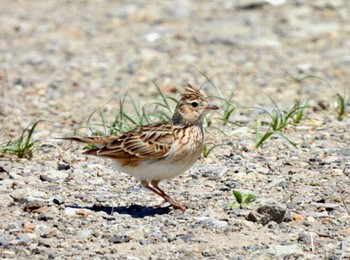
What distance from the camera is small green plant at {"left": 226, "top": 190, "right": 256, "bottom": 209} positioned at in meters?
7.61

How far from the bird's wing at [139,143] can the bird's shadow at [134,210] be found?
0.43 meters

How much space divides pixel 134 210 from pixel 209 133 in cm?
222

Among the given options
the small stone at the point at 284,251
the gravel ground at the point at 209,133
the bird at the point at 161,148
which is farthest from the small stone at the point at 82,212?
the small stone at the point at 284,251

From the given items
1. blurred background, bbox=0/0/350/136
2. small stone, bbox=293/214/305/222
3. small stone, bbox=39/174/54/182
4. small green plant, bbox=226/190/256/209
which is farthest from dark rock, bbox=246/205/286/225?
blurred background, bbox=0/0/350/136

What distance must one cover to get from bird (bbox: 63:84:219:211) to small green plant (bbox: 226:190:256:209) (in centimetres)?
40

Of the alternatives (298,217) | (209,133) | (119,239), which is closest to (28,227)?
(119,239)

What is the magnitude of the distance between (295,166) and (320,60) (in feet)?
18.7

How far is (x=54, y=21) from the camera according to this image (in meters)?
16.1

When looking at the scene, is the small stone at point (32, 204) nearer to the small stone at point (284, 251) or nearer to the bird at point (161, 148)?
the bird at point (161, 148)

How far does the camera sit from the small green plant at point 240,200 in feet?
25.0

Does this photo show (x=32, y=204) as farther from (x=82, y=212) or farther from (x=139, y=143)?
(x=139, y=143)

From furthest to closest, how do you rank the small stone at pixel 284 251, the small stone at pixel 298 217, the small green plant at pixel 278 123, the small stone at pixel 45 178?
the small green plant at pixel 278 123, the small stone at pixel 45 178, the small stone at pixel 298 217, the small stone at pixel 284 251

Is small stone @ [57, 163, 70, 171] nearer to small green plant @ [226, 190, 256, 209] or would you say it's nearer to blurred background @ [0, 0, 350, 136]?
small green plant @ [226, 190, 256, 209]

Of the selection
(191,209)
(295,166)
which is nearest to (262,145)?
(295,166)
